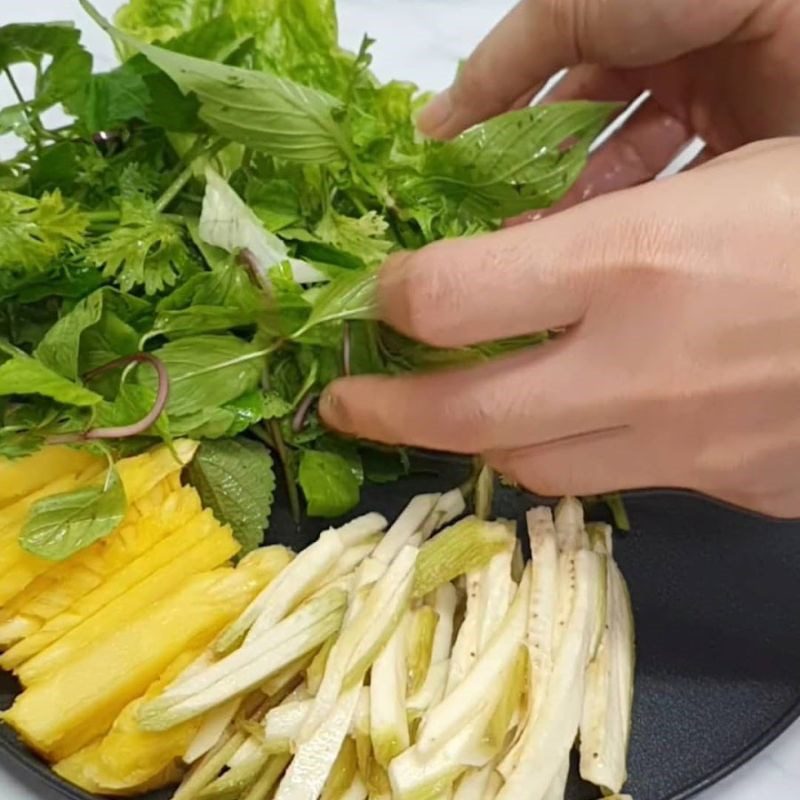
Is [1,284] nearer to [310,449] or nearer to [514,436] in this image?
[310,449]

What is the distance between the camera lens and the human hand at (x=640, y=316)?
81 cm

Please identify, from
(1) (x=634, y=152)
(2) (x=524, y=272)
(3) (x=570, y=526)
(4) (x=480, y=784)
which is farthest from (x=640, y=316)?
(1) (x=634, y=152)

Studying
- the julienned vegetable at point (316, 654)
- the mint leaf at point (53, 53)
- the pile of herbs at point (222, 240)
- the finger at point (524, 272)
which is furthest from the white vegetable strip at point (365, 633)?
the mint leaf at point (53, 53)

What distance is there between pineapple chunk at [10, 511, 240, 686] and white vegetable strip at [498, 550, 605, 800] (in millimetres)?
267

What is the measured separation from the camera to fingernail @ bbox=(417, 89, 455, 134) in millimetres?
1241

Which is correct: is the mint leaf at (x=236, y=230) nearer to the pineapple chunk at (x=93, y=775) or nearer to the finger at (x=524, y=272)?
the finger at (x=524, y=272)

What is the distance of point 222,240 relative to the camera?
1.02 metres

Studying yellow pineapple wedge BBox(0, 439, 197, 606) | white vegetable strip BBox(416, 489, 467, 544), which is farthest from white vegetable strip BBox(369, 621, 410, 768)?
yellow pineapple wedge BBox(0, 439, 197, 606)

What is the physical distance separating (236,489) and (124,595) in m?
0.13

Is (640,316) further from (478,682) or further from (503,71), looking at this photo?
(503,71)

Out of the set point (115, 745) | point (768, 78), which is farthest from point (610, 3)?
point (115, 745)

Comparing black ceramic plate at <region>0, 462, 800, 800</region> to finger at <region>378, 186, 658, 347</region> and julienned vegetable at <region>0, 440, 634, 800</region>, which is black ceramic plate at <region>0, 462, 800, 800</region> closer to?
julienned vegetable at <region>0, 440, 634, 800</region>

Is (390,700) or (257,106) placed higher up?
(257,106)

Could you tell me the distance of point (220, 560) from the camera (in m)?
0.96
